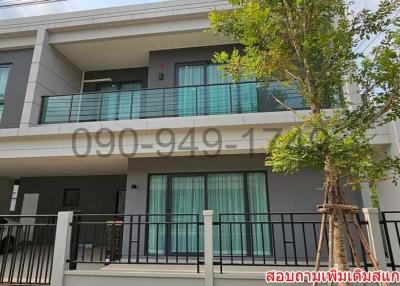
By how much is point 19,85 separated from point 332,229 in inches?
334

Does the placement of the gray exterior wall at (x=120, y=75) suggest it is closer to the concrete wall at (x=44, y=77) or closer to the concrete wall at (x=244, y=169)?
the concrete wall at (x=44, y=77)

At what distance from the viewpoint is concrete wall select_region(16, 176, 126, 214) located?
34.0 feet

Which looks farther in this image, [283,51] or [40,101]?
[40,101]

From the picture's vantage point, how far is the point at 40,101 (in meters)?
7.91

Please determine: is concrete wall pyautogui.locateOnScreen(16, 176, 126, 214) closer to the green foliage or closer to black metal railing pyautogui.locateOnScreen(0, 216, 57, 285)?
black metal railing pyautogui.locateOnScreen(0, 216, 57, 285)

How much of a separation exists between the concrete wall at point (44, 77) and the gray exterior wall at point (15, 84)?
1.27 feet

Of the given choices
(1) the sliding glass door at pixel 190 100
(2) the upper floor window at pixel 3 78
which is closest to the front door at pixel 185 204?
(1) the sliding glass door at pixel 190 100

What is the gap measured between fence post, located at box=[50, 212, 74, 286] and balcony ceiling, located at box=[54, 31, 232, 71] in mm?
5195

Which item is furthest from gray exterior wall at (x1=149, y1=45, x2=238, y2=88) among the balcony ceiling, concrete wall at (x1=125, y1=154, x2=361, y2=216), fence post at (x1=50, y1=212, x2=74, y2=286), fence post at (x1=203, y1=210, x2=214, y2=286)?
fence post at (x1=203, y1=210, x2=214, y2=286)

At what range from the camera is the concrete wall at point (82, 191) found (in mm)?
10352

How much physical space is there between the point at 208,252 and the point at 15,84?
711 centimetres

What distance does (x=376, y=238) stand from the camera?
434cm

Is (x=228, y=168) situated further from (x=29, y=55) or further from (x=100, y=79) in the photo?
(x=29, y=55)

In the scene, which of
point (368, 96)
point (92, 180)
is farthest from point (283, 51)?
point (92, 180)
